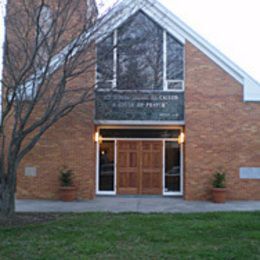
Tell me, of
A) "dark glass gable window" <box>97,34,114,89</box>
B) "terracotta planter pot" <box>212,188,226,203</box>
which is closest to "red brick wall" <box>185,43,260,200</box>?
"terracotta planter pot" <box>212,188,226,203</box>

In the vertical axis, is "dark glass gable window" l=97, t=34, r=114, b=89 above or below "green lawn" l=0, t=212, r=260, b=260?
above

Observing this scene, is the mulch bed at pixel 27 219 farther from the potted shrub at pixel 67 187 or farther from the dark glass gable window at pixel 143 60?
the dark glass gable window at pixel 143 60

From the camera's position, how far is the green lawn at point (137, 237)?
8.00 metres

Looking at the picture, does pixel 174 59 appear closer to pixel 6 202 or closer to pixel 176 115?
pixel 176 115

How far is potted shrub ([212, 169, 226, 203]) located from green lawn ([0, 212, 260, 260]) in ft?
11.4

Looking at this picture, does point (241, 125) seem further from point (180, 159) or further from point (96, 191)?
point (96, 191)

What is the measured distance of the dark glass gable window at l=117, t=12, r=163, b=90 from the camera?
51.7 ft

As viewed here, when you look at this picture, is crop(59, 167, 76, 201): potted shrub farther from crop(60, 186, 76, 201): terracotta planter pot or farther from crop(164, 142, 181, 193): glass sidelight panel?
crop(164, 142, 181, 193): glass sidelight panel

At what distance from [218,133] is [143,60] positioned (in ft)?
12.9

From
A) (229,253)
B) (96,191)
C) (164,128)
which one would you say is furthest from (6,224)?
(164,128)

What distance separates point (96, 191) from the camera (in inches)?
683

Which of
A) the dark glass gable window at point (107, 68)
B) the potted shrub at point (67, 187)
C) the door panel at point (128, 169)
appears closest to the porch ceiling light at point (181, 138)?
the door panel at point (128, 169)

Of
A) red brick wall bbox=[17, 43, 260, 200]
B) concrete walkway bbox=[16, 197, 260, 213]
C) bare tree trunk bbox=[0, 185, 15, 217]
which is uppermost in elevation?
red brick wall bbox=[17, 43, 260, 200]

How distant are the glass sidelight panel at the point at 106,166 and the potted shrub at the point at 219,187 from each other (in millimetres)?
4094
